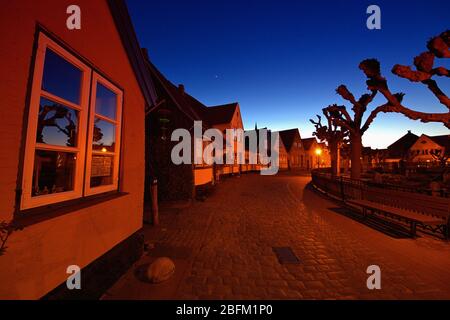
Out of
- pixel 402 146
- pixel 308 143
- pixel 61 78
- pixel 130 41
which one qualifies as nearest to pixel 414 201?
pixel 130 41

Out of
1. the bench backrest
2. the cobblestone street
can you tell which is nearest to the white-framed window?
the cobblestone street

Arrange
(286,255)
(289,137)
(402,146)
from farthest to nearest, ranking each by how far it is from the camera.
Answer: (402,146) < (289,137) < (286,255)

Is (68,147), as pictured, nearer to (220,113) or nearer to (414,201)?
(414,201)

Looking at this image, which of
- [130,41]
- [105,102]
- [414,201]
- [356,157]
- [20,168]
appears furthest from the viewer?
[356,157]

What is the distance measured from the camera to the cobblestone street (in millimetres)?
3023

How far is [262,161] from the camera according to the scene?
123 feet

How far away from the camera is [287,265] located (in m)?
3.83

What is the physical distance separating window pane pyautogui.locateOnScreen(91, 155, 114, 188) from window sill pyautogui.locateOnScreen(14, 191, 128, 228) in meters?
0.35

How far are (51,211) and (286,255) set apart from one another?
4.06m

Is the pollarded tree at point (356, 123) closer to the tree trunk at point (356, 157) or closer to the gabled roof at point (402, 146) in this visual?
the tree trunk at point (356, 157)

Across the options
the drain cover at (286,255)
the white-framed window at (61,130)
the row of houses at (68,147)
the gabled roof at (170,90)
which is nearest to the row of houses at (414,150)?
the gabled roof at (170,90)

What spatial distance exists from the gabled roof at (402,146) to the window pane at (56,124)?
211ft

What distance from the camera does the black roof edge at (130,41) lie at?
11.8 ft
